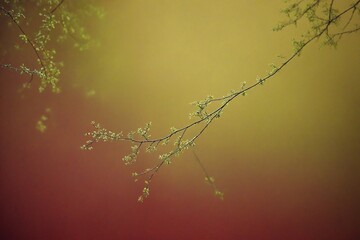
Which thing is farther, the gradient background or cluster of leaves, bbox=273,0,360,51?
the gradient background

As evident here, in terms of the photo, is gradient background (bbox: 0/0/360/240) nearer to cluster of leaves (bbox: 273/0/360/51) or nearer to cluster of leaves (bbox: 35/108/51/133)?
cluster of leaves (bbox: 35/108/51/133)

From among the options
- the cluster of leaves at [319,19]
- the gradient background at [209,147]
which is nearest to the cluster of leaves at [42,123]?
the gradient background at [209,147]

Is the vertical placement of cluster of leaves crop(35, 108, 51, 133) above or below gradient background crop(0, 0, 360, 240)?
above

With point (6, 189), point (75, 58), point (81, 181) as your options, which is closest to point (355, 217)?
point (81, 181)

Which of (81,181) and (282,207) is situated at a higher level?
(81,181)

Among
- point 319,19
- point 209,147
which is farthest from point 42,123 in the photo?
point 319,19

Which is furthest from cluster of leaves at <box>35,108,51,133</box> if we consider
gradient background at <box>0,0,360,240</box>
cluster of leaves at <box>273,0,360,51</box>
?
cluster of leaves at <box>273,0,360,51</box>

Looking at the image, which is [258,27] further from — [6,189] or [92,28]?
[6,189]

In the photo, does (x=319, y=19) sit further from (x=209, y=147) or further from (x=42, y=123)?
(x=42, y=123)
